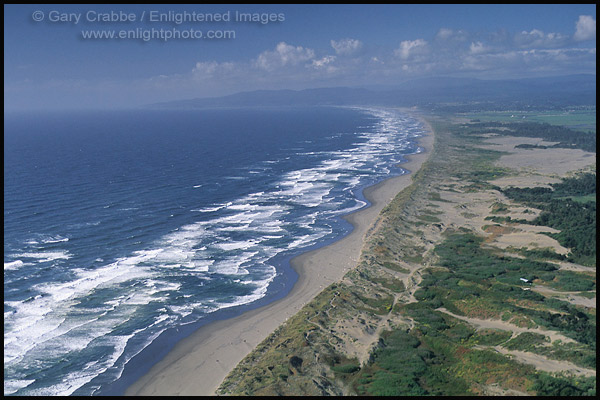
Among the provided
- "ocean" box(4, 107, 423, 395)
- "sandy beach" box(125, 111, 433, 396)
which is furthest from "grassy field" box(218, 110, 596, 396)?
"ocean" box(4, 107, 423, 395)

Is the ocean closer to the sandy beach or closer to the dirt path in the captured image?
the sandy beach

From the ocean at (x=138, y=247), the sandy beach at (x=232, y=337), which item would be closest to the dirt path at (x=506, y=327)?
the sandy beach at (x=232, y=337)

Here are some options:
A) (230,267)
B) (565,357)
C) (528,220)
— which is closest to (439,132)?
(528,220)

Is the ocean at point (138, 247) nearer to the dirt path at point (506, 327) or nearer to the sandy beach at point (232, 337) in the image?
the sandy beach at point (232, 337)

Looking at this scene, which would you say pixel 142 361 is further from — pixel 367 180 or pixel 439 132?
pixel 439 132

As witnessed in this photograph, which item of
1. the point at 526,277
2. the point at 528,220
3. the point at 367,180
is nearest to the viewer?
the point at 526,277

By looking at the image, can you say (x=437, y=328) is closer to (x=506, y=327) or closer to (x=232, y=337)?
(x=506, y=327)

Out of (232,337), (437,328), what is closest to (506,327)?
(437,328)
